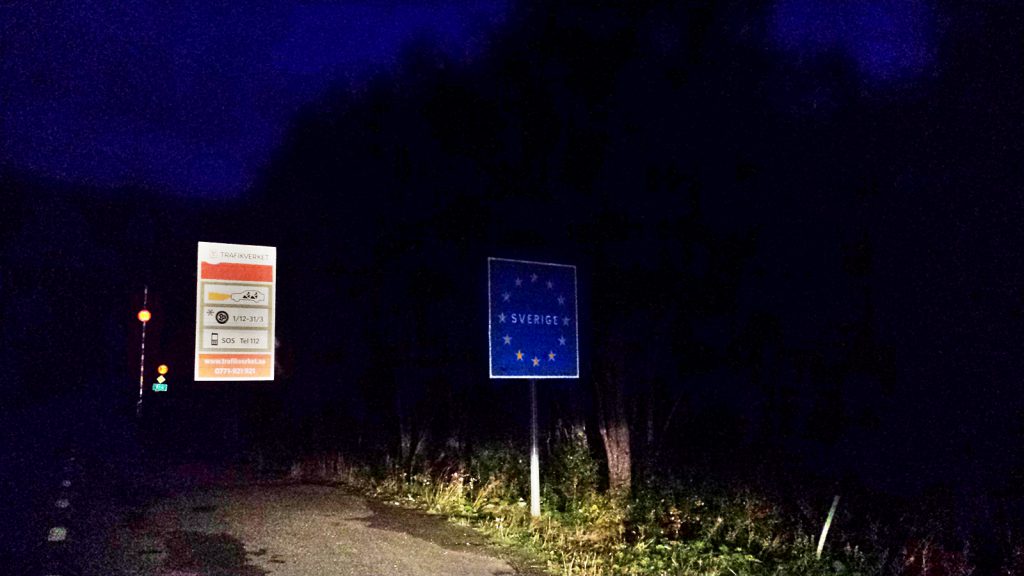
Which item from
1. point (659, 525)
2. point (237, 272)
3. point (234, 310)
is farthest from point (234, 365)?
point (659, 525)

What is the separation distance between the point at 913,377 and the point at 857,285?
4.11ft

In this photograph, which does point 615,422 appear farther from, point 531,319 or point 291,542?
point 291,542

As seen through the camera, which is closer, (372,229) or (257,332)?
(372,229)

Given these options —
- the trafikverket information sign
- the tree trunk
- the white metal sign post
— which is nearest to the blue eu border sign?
the white metal sign post

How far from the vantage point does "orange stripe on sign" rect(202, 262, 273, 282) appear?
1706 centimetres

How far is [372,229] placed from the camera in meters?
14.7

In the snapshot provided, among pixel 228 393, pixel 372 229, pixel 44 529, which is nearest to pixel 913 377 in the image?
pixel 372 229

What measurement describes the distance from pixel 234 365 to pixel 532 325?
961 centimetres

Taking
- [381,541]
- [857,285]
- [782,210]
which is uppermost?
[782,210]

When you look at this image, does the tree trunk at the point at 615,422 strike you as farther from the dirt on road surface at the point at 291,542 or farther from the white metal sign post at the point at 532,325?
the dirt on road surface at the point at 291,542

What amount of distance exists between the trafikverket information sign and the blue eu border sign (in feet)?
29.1

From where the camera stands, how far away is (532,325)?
10.0 metres

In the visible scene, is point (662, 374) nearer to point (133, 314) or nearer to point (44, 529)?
point (44, 529)

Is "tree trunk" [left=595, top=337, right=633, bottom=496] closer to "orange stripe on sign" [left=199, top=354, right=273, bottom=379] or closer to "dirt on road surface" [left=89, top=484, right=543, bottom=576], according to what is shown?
"dirt on road surface" [left=89, top=484, right=543, bottom=576]
